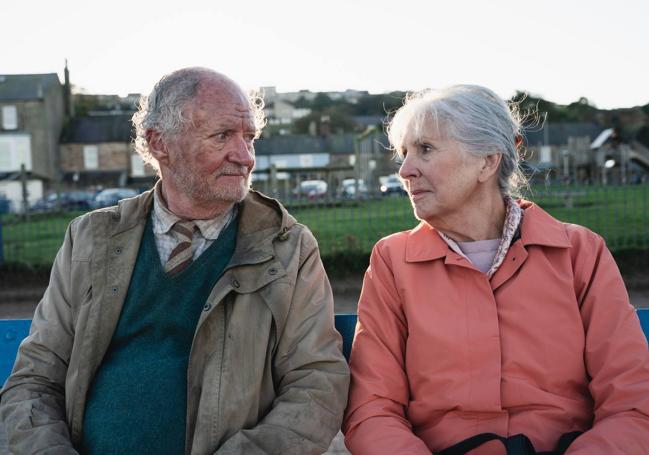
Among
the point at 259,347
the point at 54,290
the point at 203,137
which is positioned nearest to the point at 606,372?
the point at 259,347

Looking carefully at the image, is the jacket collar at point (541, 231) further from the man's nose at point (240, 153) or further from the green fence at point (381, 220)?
the green fence at point (381, 220)

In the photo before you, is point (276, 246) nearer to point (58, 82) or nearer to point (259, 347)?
point (259, 347)

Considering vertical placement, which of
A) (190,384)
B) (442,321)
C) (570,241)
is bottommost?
(190,384)

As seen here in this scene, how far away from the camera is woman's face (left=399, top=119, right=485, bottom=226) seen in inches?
108

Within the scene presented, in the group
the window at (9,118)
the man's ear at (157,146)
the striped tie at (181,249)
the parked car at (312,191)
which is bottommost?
the parked car at (312,191)

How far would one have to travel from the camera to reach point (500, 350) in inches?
100.0

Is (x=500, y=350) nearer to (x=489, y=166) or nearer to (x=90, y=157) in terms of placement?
(x=489, y=166)

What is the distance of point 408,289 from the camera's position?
2.67 meters

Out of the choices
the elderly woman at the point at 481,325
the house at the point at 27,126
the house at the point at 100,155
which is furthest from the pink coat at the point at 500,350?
the house at the point at 100,155

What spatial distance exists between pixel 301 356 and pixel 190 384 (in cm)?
39

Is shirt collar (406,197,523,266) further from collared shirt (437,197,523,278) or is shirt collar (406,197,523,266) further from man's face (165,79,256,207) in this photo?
man's face (165,79,256,207)

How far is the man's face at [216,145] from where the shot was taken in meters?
2.83

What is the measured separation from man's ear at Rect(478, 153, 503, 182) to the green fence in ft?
25.5

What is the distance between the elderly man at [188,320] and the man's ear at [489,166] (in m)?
0.68
